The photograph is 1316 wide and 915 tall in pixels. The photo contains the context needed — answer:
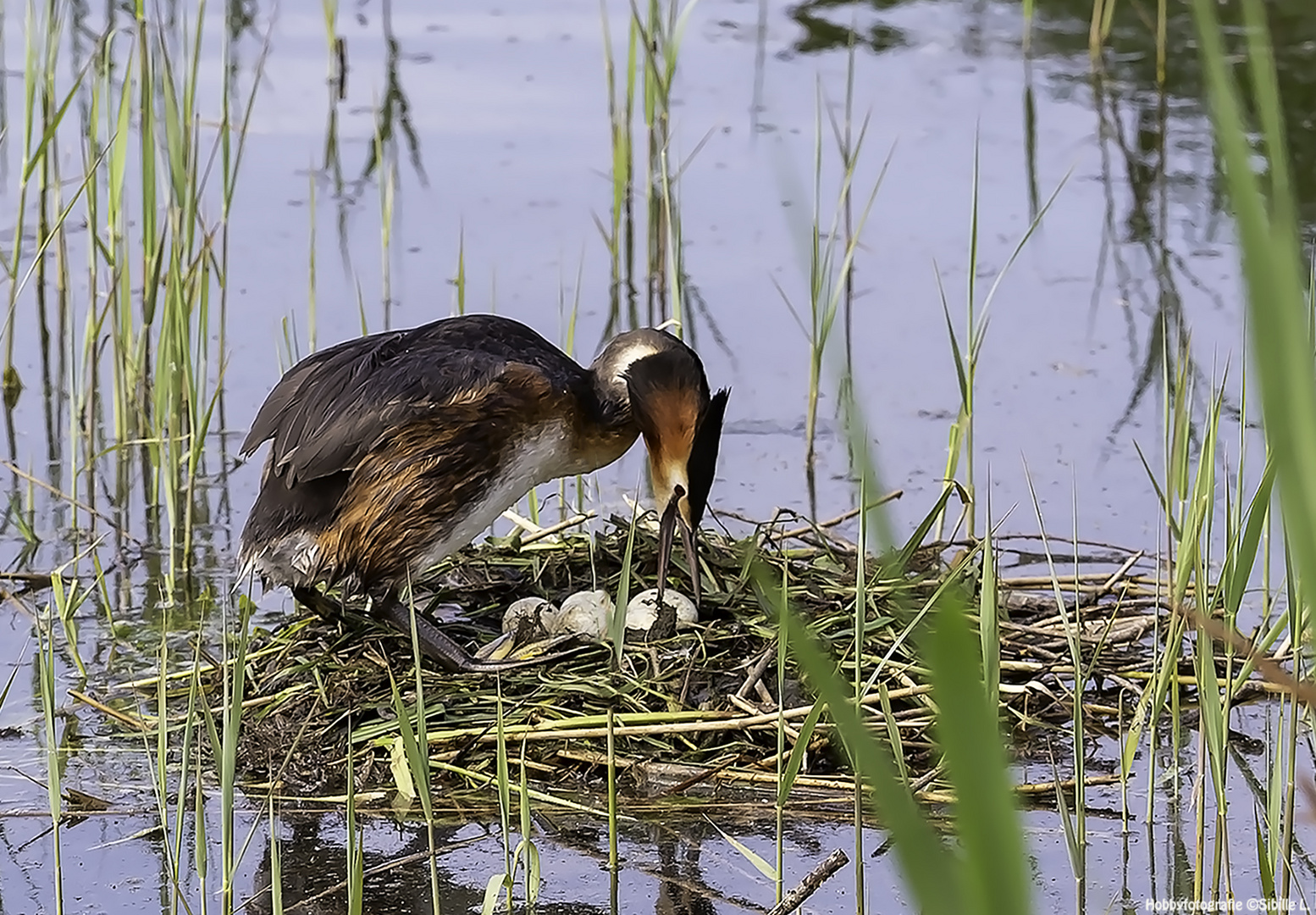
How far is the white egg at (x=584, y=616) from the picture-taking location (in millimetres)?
4070

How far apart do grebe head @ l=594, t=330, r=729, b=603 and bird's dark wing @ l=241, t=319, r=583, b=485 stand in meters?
0.19

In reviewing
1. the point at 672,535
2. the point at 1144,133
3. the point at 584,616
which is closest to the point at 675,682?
the point at 584,616

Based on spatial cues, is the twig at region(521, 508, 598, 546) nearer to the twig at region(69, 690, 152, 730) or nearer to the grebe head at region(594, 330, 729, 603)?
the grebe head at region(594, 330, 729, 603)

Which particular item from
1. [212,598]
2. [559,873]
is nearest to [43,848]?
[559,873]

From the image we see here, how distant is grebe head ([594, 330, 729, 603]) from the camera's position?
4.17 m

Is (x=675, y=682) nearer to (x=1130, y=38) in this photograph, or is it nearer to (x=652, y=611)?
(x=652, y=611)

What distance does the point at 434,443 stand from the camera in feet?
13.2

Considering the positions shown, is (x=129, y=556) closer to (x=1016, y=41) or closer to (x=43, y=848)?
(x=43, y=848)

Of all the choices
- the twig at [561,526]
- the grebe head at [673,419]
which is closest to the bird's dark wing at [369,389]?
the grebe head at [673,419]

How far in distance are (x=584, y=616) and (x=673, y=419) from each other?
527mm

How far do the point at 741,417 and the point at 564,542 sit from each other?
1262 mm

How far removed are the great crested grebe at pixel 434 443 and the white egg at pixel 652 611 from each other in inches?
2.0

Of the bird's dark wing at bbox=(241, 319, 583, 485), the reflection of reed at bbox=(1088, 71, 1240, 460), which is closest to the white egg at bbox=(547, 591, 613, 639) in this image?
the bird's dark wing at bbox=(241, 319, 583, 485)

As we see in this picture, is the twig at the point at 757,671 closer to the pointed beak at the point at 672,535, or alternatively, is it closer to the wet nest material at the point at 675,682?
the wet nest material at the point at 675,682
